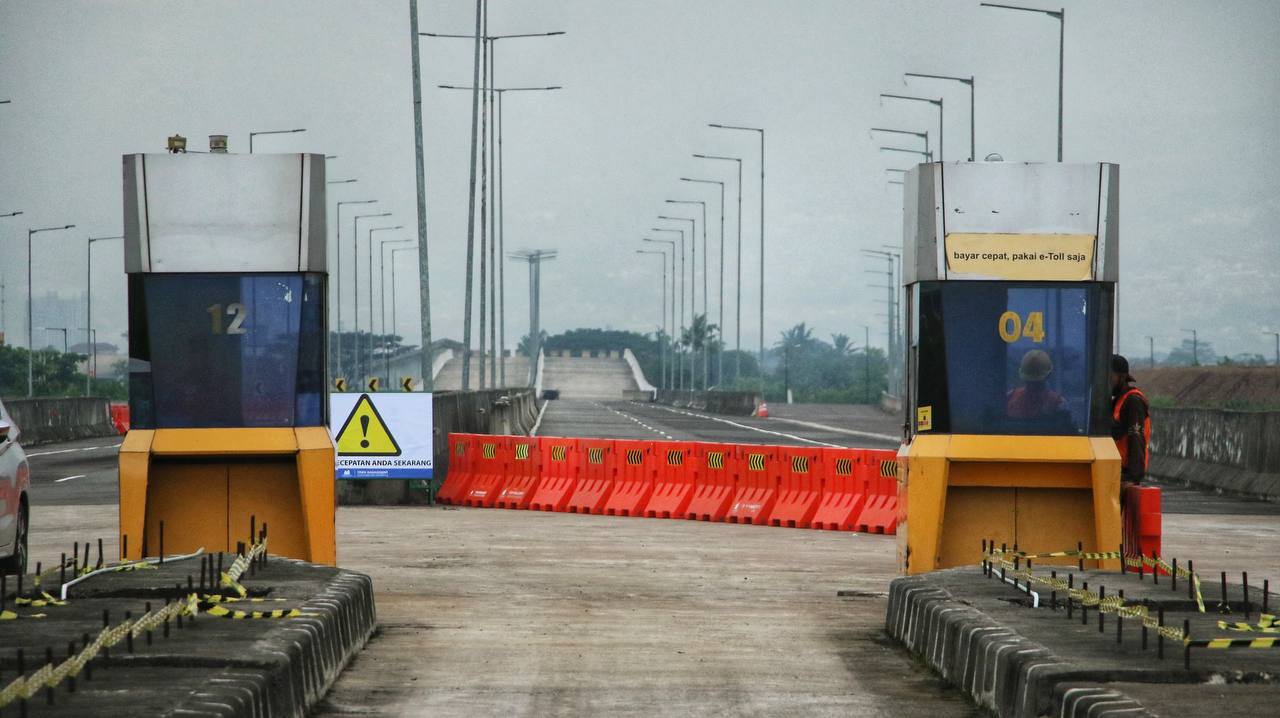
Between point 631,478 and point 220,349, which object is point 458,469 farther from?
point 220,349

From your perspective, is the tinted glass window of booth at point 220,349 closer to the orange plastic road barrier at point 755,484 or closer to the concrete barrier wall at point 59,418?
the orange plastic road barrier at point 755,484

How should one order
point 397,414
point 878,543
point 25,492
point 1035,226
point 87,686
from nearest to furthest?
point 87,686 < point 1035,226 < point 25,492 < point 878,543 < point 397,414

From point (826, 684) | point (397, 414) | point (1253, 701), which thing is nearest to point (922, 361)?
point (826, 684)

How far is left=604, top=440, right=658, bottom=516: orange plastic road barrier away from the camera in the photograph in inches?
1009

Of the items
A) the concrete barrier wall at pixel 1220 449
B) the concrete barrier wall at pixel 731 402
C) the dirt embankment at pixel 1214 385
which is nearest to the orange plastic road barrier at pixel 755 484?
the concrete barrier wall at pixel 1220 449

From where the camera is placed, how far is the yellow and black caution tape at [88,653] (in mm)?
6910

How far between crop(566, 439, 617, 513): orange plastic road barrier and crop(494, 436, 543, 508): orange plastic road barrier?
0.68 m

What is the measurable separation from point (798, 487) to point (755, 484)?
80 centimetres

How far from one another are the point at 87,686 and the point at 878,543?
46.7ft

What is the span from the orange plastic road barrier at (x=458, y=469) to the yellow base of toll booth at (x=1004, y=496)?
45.7 feet

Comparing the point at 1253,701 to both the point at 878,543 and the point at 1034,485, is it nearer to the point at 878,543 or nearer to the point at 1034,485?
the point at 1034,485

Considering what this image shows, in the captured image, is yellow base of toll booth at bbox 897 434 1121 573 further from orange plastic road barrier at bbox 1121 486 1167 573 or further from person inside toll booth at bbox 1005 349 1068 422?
orange plastic road barrier at bbox 1121 486 1167 573

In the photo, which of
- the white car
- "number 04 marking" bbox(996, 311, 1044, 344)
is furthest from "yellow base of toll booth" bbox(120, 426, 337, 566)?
"number 04 marking" bbox(996, 311, 1044, 344)

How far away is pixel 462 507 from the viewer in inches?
1058
